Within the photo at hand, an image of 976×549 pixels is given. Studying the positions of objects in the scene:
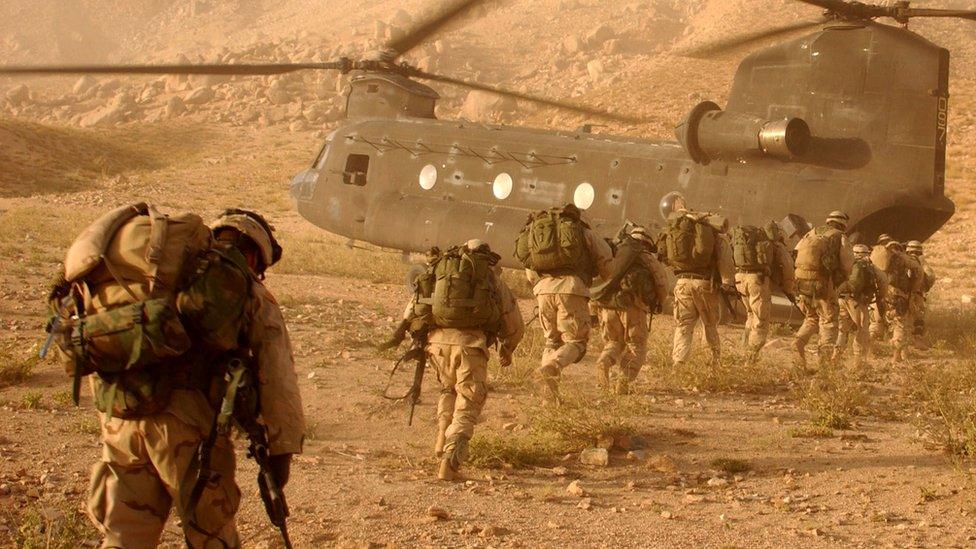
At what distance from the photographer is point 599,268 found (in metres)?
8.91

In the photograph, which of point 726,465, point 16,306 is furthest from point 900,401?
point 16,306

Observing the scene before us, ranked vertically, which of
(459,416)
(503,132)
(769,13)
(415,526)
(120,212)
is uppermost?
(769,13)

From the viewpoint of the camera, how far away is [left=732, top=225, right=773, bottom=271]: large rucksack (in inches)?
436

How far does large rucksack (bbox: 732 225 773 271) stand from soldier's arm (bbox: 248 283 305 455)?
25.5 ft

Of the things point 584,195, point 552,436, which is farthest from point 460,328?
point 584,195

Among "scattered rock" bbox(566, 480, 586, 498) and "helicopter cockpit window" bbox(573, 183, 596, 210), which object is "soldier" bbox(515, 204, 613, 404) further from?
"helicopter cockpit window" bbox(573, 183, 596, 210)

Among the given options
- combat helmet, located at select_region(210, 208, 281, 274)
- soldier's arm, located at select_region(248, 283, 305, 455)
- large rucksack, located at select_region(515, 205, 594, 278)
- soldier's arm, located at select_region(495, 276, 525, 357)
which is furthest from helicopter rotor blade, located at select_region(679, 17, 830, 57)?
soldier's arm, located at select_region(248, 283, 305, 455)

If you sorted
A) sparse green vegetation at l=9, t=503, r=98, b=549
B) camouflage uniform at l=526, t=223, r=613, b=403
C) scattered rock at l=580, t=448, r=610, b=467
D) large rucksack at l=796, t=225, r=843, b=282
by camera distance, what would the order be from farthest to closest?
1. large rucksack at l=796, t=225, r=843, b=282
2. camouflage uniform at l=526, t=223, r=613, b=403
3. scattered rock at l=580, t=448, r=610, b=467
4. sparse green vegetation at l=9, t=503, r=98, b=549

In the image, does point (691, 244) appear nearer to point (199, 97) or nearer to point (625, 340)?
point (625, 340)

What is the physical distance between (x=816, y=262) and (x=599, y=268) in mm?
3304

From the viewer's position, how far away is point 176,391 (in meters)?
3.87

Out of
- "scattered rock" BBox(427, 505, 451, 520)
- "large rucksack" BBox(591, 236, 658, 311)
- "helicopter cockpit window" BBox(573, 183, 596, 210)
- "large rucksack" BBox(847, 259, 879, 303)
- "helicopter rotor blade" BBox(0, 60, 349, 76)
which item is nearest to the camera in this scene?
"scattered rock" BBox(427, 505, 451, 520)

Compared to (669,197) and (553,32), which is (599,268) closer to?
(669,197)

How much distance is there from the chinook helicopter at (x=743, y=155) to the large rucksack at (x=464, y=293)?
6.14 metres
